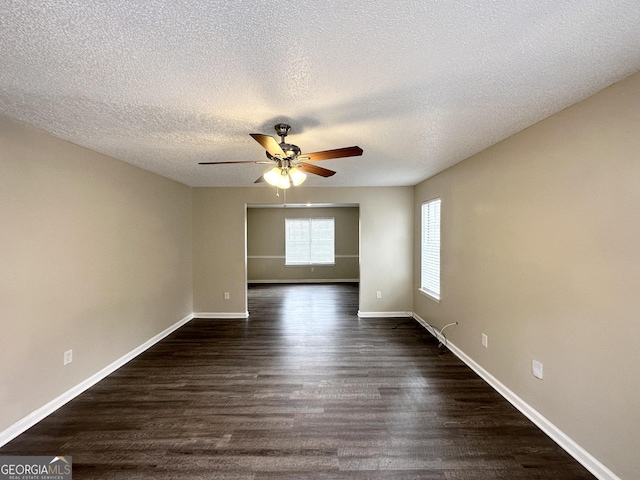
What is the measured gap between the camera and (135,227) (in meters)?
3.26

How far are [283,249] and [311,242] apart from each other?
877 mm

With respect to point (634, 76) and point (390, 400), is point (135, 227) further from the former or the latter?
point (634, 76)

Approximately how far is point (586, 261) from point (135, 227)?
420 cm

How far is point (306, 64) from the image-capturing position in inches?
52.5

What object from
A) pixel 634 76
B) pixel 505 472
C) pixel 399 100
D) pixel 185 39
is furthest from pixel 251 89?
pixel 505 472

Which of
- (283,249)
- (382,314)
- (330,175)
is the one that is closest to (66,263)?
(330,175)

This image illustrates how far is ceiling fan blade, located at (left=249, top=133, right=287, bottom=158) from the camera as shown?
1668 mm

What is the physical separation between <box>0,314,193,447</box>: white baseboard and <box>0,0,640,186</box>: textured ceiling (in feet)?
7.22

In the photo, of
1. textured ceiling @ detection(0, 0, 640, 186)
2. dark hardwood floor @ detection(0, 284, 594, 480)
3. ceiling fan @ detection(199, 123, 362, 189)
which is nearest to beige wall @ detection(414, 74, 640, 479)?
textured ceiling @ detection(0, 0, 640, 186)

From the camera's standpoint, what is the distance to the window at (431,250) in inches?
152

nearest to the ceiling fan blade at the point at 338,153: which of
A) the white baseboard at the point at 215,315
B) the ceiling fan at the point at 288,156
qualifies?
the ceiling fan at the point at 288,156

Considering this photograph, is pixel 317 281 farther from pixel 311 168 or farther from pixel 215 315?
pixel 311 168

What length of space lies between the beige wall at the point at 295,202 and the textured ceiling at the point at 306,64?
2.35 m

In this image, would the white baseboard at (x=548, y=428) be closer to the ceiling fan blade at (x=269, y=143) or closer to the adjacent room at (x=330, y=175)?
the adjacent room at (x=330, y=175)
